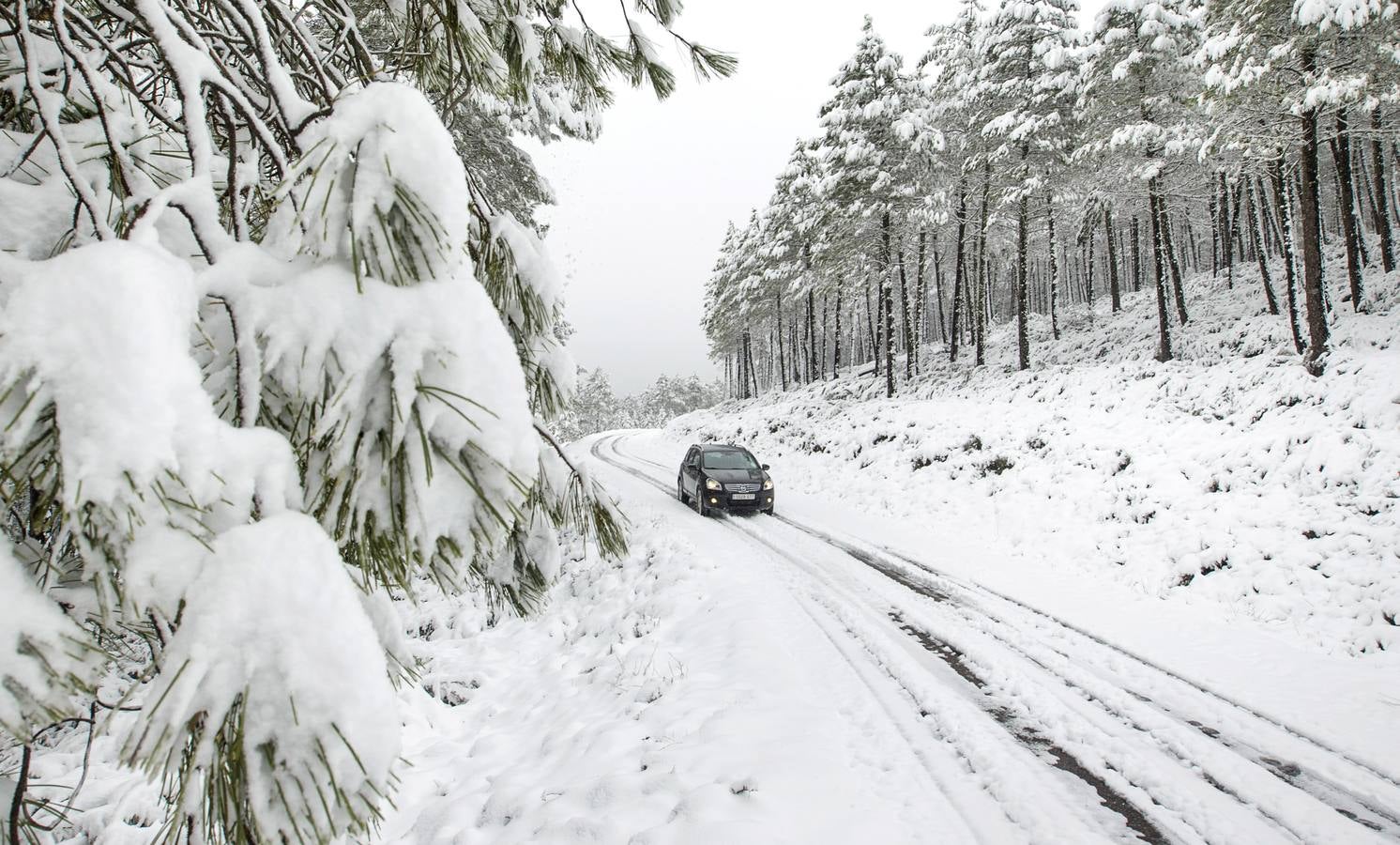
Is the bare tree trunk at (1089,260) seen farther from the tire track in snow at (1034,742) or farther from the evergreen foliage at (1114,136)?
the tire track in snow at (1034,742)

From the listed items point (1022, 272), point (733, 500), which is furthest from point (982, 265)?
point (733, 500)

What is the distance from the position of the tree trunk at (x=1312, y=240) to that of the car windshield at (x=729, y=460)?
12.0m

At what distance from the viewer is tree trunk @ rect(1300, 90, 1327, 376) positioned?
12.5 meters

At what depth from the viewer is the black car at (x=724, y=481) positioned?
13086 millimetres

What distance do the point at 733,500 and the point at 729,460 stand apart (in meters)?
1.68

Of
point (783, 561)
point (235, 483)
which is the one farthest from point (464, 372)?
point (783, 561)

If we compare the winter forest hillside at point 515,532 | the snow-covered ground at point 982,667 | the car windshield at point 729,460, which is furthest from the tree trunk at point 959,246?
the car windshield at point 729,460

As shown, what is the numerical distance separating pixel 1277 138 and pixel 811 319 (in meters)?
24.1

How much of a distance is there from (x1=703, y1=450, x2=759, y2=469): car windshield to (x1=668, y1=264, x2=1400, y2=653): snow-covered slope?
300cm

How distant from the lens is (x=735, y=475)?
13.6m

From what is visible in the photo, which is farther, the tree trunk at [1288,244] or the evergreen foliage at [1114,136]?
the tree trunk at [1288,244]

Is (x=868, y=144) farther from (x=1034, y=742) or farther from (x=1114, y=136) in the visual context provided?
(x=1034, y=742)

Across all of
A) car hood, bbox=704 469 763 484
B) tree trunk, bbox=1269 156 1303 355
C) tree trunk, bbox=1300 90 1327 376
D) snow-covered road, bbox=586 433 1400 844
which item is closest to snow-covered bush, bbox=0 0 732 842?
snow-covered road, bbox=586 433 1400 844

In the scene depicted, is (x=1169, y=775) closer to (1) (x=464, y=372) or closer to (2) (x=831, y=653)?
(2) (x=831, y=653)
